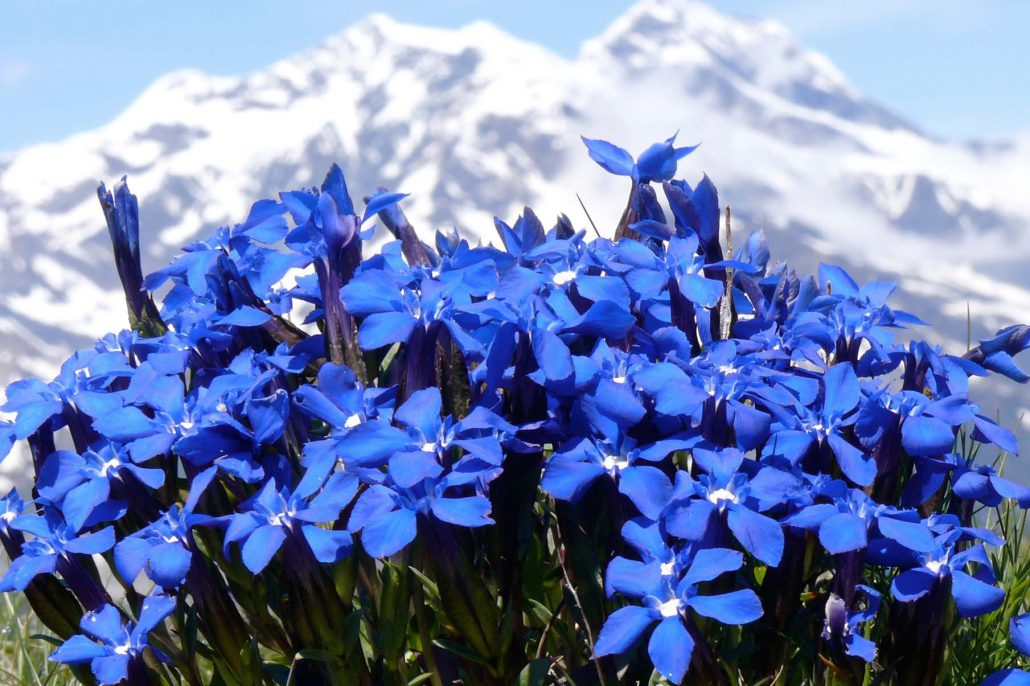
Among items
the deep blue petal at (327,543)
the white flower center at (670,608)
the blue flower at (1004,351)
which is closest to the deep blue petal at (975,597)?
the white flower center at (670,608)

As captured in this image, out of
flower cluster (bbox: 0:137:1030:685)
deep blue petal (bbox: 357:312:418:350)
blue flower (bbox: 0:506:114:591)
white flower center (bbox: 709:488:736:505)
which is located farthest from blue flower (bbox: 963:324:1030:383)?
blue flower (bbox: 0:506:114:591)

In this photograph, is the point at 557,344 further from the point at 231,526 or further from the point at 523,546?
the point at 231,526

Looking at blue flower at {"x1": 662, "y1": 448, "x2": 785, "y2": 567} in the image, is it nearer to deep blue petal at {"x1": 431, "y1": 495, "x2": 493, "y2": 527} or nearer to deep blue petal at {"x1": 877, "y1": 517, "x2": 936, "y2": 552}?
deep blue petal at {"x1": 877, "y1": 517, "x2": 936, "y2": 552}

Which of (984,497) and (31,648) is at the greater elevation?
(984,497)

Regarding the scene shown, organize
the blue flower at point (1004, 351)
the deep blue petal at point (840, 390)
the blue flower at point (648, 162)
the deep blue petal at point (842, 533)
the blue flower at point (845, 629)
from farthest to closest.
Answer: the blue flower at point (648, 162) < the blue flower at point (1004, 351) < the deep blue petal at point (840, 390) < the blue flower at point (845, 629) < the deep blue petal at point (842, 533)

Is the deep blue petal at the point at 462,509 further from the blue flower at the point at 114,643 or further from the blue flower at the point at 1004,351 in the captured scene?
the blue flower at the point at 1004,351

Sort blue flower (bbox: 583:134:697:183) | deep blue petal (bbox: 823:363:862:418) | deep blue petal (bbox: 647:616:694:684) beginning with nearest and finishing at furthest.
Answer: deep blue petal (bbox: 647:616:694:684) → deep blue petal (bbox: 823:363:862:418) → blue flower (bbox: 583:134:697:183)

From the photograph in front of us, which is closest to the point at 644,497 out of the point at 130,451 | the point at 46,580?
the point at 130,451
